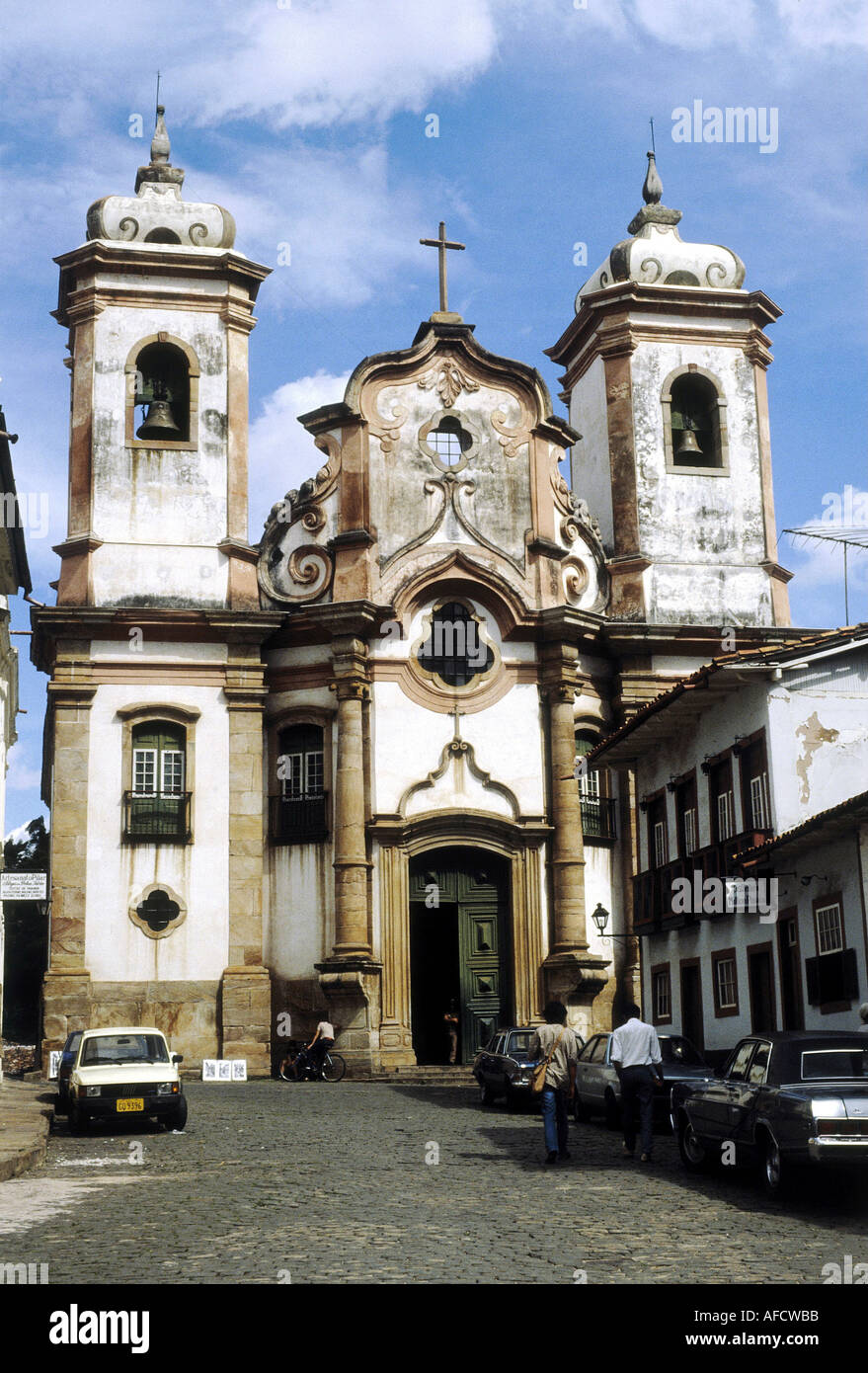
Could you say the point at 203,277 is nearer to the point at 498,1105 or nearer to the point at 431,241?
the point at 431,241

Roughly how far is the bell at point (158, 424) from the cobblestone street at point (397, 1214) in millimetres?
18835

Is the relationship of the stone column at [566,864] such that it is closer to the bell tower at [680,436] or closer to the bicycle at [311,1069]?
the bell tower at [680,436]

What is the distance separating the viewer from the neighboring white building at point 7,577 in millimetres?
31672

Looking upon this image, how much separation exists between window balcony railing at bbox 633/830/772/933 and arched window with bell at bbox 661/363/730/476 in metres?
10.6

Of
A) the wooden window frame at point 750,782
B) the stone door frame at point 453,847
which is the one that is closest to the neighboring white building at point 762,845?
the wooden window frame at point 750,782

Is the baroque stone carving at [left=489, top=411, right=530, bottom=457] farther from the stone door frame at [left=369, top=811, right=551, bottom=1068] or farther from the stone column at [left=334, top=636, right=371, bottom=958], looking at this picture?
the stone door frame at [left=369, top=811, right=551, bottom=1068]

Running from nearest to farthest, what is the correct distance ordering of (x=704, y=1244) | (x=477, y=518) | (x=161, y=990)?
(x=704, y=1244), (x=161, y=990), (x=477, y=518)

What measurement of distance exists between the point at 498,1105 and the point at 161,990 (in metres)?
9.77

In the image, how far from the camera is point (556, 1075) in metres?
17.3

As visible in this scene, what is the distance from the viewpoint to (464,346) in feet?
→ 126

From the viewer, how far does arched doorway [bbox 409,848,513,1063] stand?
1391 inches

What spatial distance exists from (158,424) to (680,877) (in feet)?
48.8

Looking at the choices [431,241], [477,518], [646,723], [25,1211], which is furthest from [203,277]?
[25,1211]

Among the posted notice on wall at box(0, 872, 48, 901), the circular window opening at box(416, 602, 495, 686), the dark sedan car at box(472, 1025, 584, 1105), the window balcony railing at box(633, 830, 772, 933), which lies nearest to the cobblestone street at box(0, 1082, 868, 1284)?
the dark sedan car at box(472, 1025, 584, 1105)
